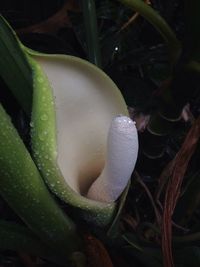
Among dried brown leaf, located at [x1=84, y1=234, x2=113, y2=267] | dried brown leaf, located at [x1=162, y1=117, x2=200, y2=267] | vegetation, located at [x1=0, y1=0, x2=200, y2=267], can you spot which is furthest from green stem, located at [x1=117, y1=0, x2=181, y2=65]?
dried brown leaf, located at [x1=84, y1=234, x2=113, y2=267]

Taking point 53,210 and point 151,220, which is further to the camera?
point 151,220

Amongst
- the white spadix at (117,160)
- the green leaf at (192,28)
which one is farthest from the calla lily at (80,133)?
the green leaf at (192,28)

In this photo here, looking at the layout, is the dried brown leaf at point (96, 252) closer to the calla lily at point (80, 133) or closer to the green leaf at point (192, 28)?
the calla lily at point (80, 133)

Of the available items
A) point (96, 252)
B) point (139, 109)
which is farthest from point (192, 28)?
point (96, 252)

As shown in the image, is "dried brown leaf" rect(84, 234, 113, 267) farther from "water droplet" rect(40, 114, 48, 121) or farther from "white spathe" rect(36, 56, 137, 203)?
"water droplet" rect(40, 114, 48, 121)

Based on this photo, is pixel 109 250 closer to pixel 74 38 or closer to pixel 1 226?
pixel 1 226

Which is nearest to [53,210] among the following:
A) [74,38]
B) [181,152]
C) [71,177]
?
[71,177]
